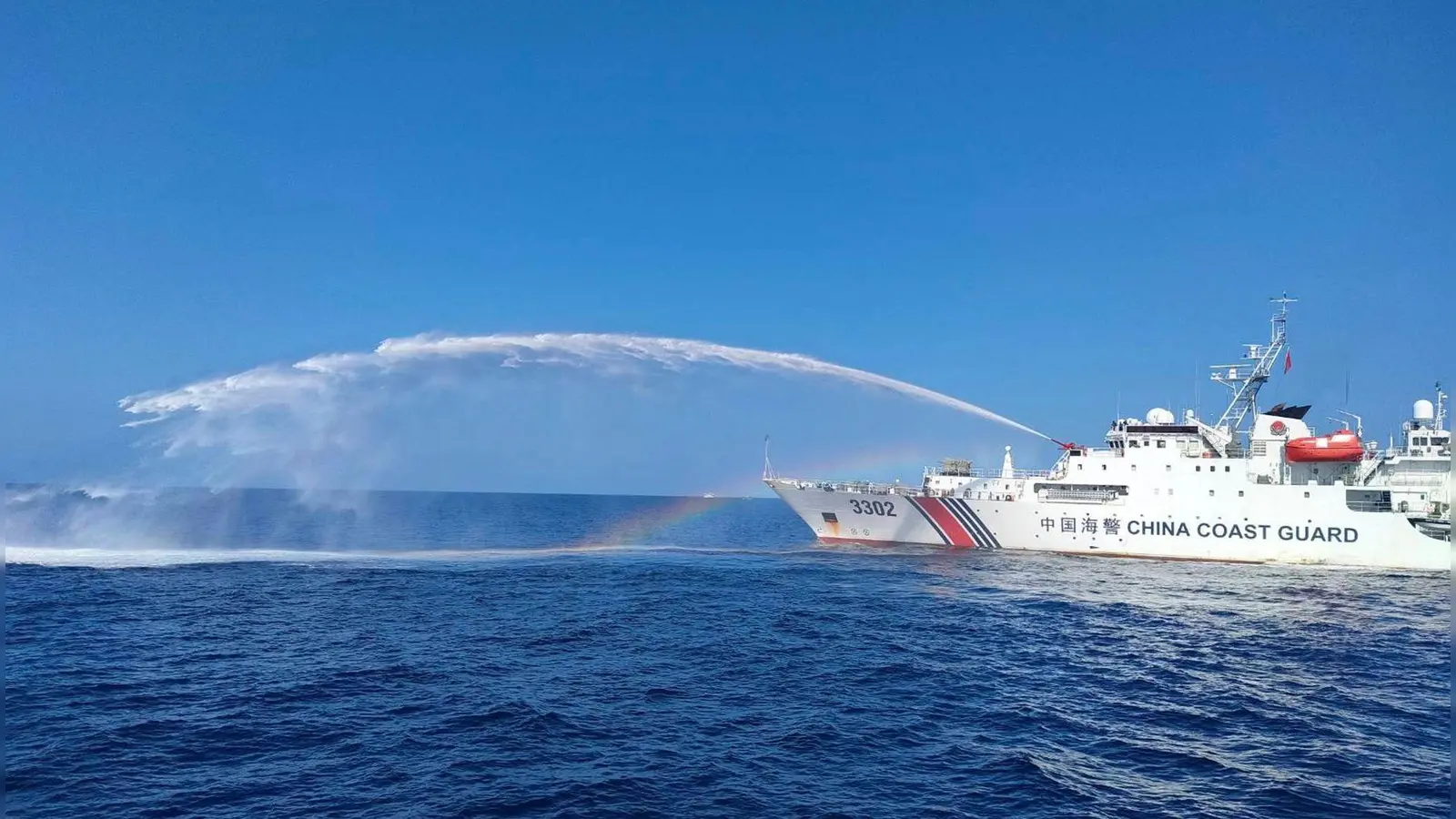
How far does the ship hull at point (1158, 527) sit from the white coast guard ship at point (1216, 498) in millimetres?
72

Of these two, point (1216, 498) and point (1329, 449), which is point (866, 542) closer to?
point (1216, 498)

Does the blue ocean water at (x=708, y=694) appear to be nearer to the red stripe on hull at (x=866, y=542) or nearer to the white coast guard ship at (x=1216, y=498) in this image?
the white coast guard ship at (x=1216, y=498)

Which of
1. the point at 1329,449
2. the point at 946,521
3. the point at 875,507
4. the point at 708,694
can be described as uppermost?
the point at 1329,449

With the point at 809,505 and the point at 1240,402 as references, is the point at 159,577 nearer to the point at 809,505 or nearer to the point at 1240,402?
the point at 809,505

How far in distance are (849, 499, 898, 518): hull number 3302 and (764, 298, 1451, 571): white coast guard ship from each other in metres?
0.08

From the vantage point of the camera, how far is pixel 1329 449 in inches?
1943

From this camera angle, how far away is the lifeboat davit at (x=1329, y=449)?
4903 centimetres

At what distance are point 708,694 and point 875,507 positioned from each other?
130ft

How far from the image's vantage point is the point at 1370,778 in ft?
52.8

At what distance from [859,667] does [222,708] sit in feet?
58.7

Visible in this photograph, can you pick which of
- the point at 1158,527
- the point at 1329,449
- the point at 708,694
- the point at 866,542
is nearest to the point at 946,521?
the point at 866,542

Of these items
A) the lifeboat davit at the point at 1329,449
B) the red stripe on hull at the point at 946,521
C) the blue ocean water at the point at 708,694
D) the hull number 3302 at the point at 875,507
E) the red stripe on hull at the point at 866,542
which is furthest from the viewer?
the red stripe on hull at the point at 866,542

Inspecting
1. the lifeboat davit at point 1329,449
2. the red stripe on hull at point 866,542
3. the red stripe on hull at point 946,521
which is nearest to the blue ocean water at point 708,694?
the lifeboat davit at point 1329,449

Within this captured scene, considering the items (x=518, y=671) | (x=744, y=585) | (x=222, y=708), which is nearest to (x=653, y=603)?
(x=744, y=585)
